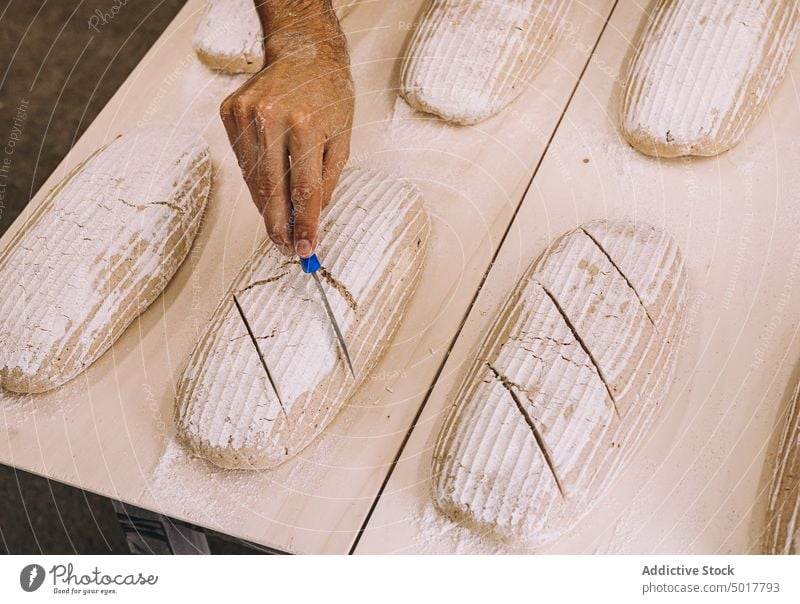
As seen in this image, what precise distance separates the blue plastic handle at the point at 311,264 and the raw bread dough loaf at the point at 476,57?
0.44 m

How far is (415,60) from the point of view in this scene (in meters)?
1.43

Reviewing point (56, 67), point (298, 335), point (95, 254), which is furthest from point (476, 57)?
point (56, 67)

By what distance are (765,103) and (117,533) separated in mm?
1748

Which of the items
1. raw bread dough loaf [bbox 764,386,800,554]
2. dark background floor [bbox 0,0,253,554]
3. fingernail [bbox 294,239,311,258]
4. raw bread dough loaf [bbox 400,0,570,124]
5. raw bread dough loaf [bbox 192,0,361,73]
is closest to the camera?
raw bread dough loaf [bbox 764,386,800,554]

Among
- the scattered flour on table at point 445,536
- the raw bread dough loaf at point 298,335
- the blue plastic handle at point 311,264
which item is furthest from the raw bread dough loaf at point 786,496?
the blue plastic handle at point 311,264

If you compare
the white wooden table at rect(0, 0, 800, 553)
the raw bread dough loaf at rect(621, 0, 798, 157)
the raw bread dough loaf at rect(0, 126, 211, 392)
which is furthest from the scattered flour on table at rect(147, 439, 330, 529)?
the raw bread dough loaf at rect(621, 0, 798, 157)

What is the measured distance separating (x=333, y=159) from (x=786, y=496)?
2.63ft

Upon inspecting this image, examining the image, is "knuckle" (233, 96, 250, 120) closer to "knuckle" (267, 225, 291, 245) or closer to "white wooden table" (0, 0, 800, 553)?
"knuckle" (267, 225, 291, 245)

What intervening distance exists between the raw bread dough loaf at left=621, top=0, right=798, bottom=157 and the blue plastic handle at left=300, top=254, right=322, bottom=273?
0.63 metres

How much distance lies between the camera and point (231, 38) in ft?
4.99

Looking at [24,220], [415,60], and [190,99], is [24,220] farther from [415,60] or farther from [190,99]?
[415,60]
